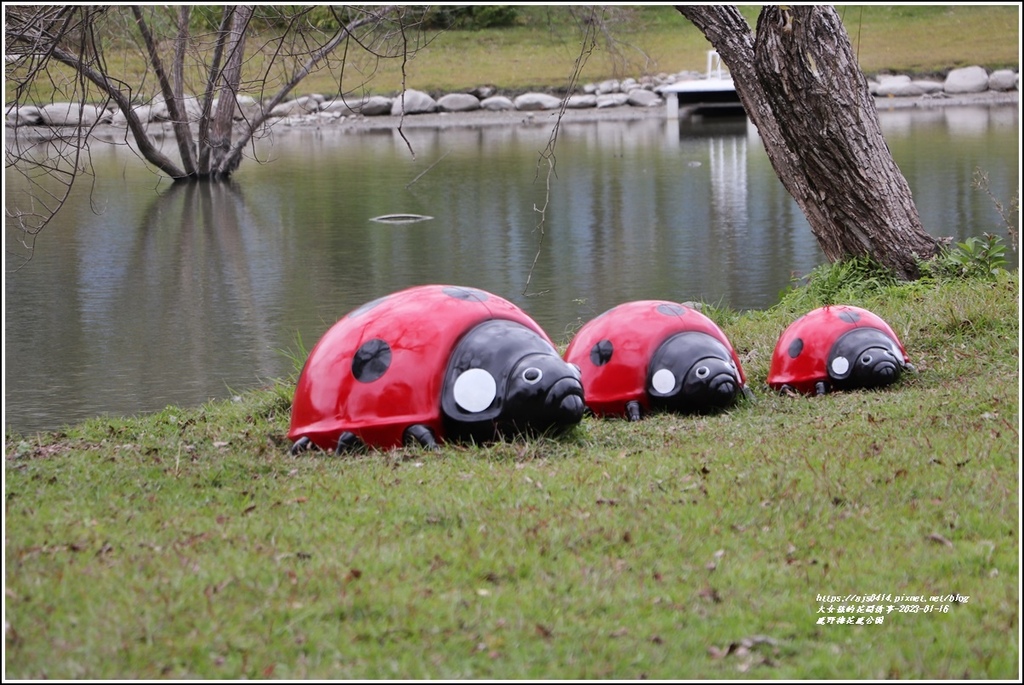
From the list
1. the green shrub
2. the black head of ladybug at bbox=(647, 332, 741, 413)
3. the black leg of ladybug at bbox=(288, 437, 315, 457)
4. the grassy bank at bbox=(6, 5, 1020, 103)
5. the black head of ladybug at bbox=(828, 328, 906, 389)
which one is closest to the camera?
the black leg of ladybug at bbox=(288, 437, 315, 457)

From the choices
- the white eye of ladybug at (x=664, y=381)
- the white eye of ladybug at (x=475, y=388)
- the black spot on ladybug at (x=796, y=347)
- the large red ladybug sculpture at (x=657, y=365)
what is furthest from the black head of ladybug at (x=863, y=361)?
the white eye of ladybug at (x=475, y=388)

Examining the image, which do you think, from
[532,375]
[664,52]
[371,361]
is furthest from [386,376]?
[664,52]

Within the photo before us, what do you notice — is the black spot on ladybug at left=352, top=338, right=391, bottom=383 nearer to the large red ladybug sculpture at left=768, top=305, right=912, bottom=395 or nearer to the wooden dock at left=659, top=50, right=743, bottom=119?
the large red ladybug sculpture at left=768, top=305, right=912, bottom=395

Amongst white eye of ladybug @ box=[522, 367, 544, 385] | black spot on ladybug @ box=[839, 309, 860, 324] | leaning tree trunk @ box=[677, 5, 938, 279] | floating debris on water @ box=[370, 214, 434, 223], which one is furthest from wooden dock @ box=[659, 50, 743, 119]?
white eye of ladybug @ box=[522, 367, 544, 385]

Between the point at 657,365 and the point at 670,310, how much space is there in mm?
492

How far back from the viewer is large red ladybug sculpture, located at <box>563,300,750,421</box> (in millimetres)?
7973

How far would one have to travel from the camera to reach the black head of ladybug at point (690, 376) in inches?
313

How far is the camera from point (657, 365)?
316 inches

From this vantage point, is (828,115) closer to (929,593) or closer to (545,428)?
(545,428)

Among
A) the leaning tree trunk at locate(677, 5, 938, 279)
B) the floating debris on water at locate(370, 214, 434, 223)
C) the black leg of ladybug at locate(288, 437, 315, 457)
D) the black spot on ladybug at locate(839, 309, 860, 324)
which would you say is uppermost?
the leaning tree trunk at locate(677, 5, 938, 279)

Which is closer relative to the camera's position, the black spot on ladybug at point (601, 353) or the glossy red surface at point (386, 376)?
the glossy red surface at point (386, 376)

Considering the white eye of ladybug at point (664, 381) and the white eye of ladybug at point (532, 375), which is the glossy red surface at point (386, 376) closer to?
the white eye of ladybug at point (532, 375)

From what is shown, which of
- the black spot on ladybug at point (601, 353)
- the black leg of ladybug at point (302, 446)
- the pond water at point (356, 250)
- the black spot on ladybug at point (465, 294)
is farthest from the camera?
the pond water at point (356, 250)

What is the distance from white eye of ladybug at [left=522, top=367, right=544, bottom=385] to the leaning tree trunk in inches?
219
